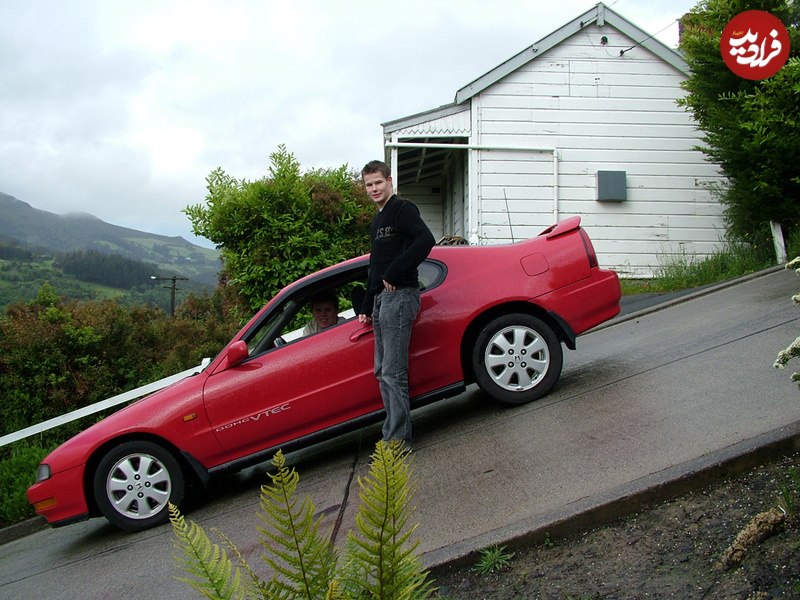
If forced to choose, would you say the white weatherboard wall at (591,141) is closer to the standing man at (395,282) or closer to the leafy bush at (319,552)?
the standing man at (395,282)

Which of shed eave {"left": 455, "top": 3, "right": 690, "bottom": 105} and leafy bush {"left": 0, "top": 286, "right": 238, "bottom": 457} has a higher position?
shed eave {"left": 455, "top": 3, "right": 690, "bottom": 105}

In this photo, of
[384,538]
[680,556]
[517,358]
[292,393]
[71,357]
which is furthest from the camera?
[71,357]

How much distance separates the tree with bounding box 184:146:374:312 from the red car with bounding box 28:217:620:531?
3.13 metres

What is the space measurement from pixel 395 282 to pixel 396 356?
55 centimetres

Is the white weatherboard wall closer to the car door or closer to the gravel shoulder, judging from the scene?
the car door

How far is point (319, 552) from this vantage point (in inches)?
34.9

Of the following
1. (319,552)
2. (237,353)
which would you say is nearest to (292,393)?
(237,353)

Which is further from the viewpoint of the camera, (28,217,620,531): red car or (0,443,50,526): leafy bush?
(0,443,50,526): leafy bush

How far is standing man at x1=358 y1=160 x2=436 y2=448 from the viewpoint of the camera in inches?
193

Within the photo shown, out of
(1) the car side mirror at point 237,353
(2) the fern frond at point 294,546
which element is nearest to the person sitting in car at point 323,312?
(1) the car side mirror at point 237,353

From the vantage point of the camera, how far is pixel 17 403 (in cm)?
780

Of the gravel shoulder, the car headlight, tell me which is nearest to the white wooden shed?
the car headlight

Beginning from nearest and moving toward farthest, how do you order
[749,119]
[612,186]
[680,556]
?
[680,556] → [749,119] → [612,186]
